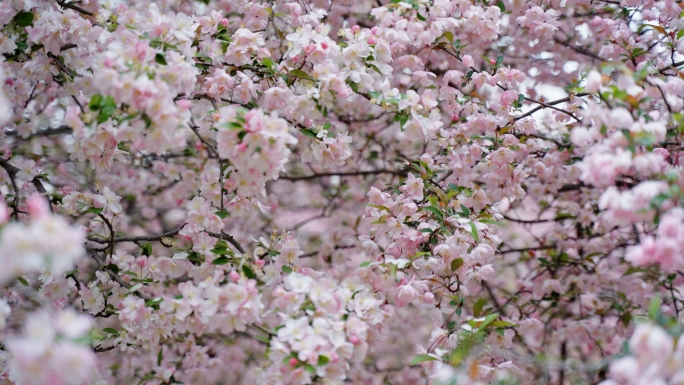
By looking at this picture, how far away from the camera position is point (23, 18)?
1782 millimetres

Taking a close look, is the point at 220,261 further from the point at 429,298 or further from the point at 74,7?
the point at 74,7

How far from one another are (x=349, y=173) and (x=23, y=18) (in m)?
1.74

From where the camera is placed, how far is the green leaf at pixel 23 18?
1.78 meters

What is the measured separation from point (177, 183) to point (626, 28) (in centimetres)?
229

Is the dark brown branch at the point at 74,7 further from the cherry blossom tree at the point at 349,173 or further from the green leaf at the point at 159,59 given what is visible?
the green leaf at the point at 159,59

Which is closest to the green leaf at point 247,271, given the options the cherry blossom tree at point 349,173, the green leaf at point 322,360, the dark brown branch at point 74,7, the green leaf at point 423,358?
the cherry blossom tree at point 349,173

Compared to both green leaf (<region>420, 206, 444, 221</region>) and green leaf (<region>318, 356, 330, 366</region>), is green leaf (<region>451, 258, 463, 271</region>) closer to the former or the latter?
green leaf (<region>420, 206, 444, 221</region>)

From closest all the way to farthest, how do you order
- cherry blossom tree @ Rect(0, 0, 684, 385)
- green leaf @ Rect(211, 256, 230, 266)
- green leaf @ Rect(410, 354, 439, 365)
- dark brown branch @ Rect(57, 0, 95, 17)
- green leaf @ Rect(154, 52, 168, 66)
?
1. cherry blossom tree @ Rect(0, 0, 684, 385)
2. green leaf @ Rect(154, 52, 168, 66)
3. green leaf @ Rect(410, 354, 439, 365)
4. green leaf @ Rect(211, 256, 230, 266)
5. dark brown branch @ Rect(57, 0, 95, 17)

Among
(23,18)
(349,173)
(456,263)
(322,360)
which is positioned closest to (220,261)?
(322,360)

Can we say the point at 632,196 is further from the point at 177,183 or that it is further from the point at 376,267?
the point at 177,183

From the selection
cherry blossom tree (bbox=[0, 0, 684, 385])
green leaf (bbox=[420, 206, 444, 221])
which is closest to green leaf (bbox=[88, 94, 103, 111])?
cherry blossom tree (bbox=[0, 0, 684, 385])

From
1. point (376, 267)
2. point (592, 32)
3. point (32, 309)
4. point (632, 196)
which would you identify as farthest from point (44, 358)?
point (592, 32)

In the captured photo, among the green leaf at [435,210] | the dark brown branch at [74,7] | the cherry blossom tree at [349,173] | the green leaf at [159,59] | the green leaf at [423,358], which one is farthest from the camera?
the dark brown branch at [74,7]

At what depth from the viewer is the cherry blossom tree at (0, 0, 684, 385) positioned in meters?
1.22
